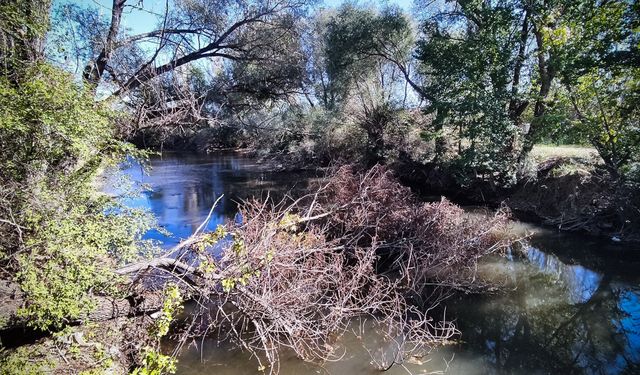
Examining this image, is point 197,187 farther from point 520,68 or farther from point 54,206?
point 520,68

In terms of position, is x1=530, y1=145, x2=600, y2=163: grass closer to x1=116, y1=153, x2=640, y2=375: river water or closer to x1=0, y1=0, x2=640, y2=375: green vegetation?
x1=0, y1=0, x2=640, y2=375: green vegetation

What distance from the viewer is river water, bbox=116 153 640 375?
5.78 meters

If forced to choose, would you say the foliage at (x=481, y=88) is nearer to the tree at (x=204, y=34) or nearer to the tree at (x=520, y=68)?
the tree at (x=520, y=68)

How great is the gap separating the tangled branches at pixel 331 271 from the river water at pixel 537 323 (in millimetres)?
322

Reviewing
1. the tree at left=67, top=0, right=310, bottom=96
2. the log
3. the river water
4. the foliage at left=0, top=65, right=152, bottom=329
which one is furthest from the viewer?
the tree at left=67, top=0, right=310, bottom=96

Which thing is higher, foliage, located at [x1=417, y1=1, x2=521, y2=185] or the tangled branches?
foliage, located at [x1=417, y1=1, x2=521, y2=185]

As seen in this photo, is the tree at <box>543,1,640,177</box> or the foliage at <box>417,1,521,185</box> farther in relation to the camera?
the foliage at <box>417,1,521,185</box>

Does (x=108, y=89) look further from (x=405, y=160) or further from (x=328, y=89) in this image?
(x=328, y=89)

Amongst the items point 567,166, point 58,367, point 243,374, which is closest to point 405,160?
point 567,166

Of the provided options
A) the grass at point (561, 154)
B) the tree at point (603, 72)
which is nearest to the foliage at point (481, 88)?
the grass at point (561, 154)

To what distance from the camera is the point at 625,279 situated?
8742mm

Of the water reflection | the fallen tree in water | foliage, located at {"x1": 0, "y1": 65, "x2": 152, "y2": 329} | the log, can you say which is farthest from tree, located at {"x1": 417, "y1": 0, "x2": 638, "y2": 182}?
foliage, located at {"x1": 0, "y1": 65, "x2": 152, "y2": 329}

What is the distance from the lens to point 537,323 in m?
7.03

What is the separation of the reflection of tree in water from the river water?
16mm
